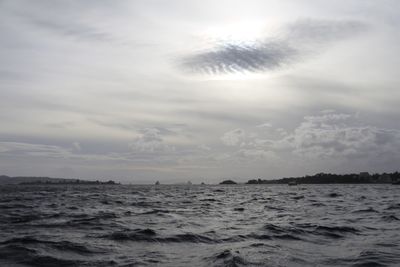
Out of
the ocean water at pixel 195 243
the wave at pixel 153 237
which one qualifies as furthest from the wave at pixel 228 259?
the wave at pixel 153 237

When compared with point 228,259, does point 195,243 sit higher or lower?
lower

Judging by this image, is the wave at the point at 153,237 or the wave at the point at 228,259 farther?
the wave at the point at 153,237

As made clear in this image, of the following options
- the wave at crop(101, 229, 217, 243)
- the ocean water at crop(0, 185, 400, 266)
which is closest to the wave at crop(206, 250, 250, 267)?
the ocean water at crop(0, 185, 400, 266)

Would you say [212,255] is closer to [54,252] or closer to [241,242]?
[241,242]

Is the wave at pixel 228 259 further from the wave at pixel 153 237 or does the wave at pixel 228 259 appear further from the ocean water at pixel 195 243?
the wave at pixel 153 237

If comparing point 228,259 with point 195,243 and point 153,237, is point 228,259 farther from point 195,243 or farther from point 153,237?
point 153,237

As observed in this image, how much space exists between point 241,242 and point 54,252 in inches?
321

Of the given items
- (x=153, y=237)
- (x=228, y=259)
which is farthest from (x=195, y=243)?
(x=228, y=259)

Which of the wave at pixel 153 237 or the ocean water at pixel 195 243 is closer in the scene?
the ocean water at pixel 195 243

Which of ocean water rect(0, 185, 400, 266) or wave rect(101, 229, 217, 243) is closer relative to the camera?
ocean water rect(0, 185, 400, 266)

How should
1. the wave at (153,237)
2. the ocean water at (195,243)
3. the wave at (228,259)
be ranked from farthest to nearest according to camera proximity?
the wave at (153,237) < the ocean water at (195,243) < the wave at (228,259)

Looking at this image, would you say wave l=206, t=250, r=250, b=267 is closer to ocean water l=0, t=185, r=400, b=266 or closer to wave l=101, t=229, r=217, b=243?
ocean water l=0, t=185, r=400, b=266

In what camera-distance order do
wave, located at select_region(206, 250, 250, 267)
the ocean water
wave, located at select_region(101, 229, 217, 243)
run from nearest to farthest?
wave, located at select_region(206, 250, 250, 267) < the ocean water < wave, located at select_region(101, 229, 217, 243)

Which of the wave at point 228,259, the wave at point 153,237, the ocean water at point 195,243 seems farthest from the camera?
the wave at point 153,237
